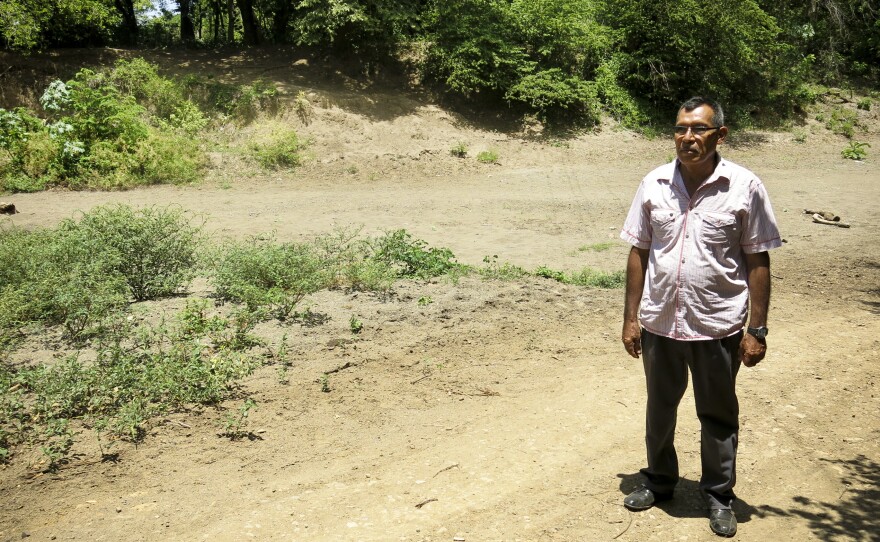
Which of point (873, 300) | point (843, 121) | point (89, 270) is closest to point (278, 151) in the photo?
point (89, 270)

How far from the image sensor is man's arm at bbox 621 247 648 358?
392cm

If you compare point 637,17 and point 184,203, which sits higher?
point 637,17

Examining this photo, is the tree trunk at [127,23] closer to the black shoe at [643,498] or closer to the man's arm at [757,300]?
the black shoe at [643,498]

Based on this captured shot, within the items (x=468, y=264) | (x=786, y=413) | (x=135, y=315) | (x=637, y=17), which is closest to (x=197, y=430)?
(x=135, y=315)

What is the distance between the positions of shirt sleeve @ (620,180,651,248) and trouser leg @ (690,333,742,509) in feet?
1.95

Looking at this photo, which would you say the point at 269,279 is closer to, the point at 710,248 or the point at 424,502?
the point at 424,502

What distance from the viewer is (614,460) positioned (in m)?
4.62

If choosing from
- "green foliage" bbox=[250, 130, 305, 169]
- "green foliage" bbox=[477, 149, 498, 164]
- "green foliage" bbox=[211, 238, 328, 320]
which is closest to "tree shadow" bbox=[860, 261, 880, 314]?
"green foliage" bbox=[211, 238, 328, 320]

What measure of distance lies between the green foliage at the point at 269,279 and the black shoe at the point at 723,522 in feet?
13.7

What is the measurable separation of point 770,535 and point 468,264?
574cm

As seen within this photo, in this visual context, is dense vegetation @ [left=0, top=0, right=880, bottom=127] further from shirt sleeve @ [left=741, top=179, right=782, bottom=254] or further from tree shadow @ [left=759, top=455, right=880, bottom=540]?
tree shadow @ [left=759, top=455, right=880, bottom=540]

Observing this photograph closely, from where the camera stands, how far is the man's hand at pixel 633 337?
13.0 feet

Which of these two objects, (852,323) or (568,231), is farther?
(568,231)

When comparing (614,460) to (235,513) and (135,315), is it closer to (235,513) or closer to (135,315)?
(235,513)
